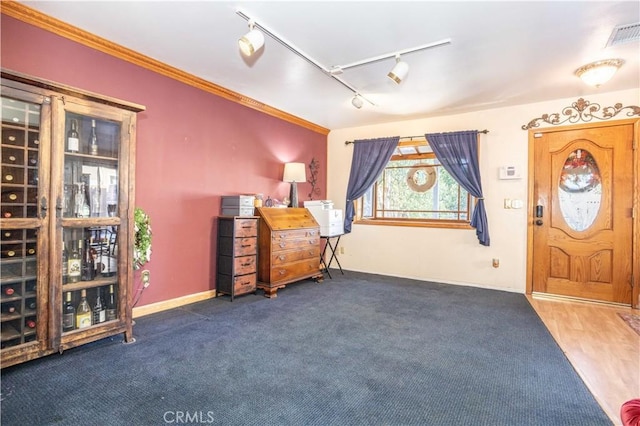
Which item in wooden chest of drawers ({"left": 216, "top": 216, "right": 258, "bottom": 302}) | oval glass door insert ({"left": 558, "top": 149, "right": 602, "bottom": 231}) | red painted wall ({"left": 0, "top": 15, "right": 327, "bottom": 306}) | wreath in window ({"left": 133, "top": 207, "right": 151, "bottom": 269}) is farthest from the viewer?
oval glass door insert ({"left": 558, "top": 149, "right": 602, "bottom": 231})

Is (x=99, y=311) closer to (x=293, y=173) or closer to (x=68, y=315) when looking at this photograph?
(x=68, y=315)

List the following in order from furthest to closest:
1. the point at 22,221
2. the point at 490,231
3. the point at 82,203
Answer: the point at 490,231 < the point at 82,203 < the point at 22,221

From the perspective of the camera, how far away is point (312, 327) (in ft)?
9.37

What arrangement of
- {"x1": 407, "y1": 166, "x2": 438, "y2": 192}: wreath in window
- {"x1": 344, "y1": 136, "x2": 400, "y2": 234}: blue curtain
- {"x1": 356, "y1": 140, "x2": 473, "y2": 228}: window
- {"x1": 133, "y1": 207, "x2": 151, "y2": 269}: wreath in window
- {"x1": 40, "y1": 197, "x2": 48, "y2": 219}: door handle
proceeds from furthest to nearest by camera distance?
{"x1": 344, "y1": 136, "x2": 400, "y2": 234}: blue curtain → {"x1": 407, "y1": 166, "x2": 438, "y2": 192}: wreath in window → {"x1": 356, "y1": 140, "x2": 473, "y2": 228}: window → {"x1": 133, "y1": 207, "x2": 151, "y2": 269}: wreath in window → {"x1": 40, "y1": 197, "x2": 48, "y2": 219}: door handle

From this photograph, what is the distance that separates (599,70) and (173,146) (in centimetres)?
422

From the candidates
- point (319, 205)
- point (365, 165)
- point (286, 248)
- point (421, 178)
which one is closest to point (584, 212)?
point (421, 178)

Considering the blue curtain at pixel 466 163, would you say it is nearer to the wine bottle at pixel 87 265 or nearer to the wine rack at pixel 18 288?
the wine bottle at pixel 87 265

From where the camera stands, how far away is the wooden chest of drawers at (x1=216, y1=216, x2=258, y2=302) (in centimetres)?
362

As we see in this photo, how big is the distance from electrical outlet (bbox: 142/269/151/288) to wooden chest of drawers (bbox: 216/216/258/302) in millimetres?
796

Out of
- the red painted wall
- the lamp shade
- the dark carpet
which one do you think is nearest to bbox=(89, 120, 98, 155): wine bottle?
the red painted wall

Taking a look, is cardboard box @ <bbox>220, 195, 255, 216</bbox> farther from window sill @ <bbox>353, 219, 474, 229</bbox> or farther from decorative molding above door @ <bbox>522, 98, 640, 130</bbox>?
decorative molding above door @ <bbox>522, 98, 640, 130</bbox>

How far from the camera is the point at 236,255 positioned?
3631mm

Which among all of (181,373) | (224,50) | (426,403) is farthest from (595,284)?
(224,50)

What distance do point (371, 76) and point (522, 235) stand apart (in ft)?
9.43
